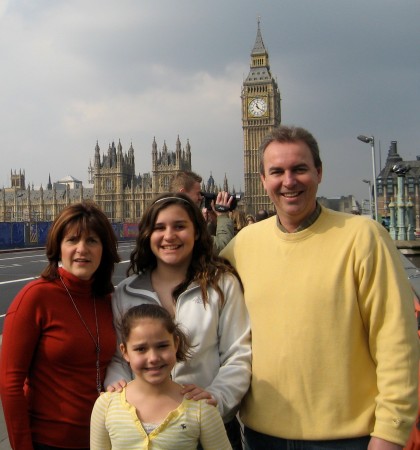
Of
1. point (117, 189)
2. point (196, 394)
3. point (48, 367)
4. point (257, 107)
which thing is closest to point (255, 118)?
point (257, 107)

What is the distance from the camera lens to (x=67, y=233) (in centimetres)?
207

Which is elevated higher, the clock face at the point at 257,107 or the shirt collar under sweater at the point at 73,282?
the clock face at the point at 257,107

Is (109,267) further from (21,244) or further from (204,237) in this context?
(21,244)

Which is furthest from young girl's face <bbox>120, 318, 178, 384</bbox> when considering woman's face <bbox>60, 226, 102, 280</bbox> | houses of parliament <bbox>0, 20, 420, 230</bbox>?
houses of parliament <bbox>0, 20, 420, 230</bbox>

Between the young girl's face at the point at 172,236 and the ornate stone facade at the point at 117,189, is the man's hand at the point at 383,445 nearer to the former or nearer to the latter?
the young girl's face at the point at 172,236

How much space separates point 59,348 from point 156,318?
1.38 feet

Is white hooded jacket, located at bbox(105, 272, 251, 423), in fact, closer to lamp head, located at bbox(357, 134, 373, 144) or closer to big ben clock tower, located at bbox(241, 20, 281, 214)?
lamp head, located at bbox(357, 134, 373, 144)

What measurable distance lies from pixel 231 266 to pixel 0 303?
8577mm

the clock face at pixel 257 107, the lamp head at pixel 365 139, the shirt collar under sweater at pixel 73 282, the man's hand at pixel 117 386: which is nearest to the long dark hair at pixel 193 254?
the shirt collar under sweater at pixel 73 282

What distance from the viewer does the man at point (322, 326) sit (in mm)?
1686

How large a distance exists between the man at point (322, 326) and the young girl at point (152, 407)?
10.6 inches

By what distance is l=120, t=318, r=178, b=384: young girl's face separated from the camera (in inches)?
67.8

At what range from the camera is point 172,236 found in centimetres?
207

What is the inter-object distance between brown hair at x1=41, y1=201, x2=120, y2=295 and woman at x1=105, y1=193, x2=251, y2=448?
0.30 ft
